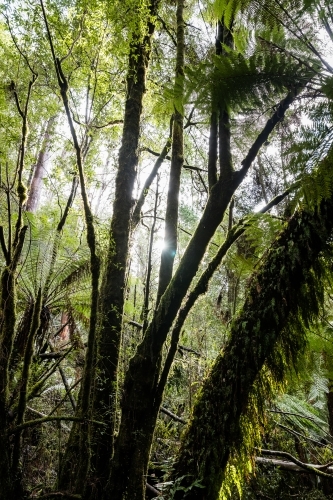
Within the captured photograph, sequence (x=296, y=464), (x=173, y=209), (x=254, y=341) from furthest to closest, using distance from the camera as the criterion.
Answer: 1. (x=173, y=209)
2. (x=296, y=464)
3. (x=254, y=341)

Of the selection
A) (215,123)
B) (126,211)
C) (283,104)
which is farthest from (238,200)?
(283,104)

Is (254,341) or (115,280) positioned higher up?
(115,280)

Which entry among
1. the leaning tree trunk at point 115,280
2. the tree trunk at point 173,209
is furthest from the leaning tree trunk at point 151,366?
the tree trunk at point 173,209

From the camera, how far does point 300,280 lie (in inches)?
90.0

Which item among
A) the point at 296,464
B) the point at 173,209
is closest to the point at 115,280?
the point at 173,209

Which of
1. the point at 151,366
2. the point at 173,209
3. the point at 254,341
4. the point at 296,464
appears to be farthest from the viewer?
the point at 173,209

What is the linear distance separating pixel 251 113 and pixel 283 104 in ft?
1.16

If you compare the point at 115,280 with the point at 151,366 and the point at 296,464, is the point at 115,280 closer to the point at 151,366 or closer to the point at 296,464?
the point at 151,366

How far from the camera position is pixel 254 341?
223 centimetres

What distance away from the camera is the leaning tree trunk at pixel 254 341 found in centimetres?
221

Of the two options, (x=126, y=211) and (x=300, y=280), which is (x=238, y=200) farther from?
(x=300, y=280)

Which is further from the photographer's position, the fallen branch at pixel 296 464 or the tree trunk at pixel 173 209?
the tree trunk at pixel 173 209

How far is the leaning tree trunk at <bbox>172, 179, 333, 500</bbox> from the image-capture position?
2.21 m

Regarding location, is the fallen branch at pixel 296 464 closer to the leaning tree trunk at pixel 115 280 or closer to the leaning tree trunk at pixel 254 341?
the leaning tree trunk at pixel 254 341
